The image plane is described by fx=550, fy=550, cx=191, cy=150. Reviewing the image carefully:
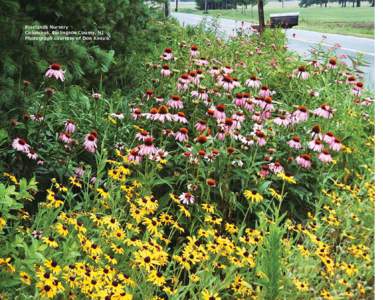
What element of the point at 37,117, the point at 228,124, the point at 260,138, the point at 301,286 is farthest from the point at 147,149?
the point at 301,286

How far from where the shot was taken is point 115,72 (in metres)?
4.77

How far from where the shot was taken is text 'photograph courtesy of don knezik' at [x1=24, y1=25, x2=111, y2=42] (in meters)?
3.57

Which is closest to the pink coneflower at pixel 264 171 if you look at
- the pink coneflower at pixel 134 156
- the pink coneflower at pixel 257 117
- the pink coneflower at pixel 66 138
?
the pink coneflower at pixel 257 117

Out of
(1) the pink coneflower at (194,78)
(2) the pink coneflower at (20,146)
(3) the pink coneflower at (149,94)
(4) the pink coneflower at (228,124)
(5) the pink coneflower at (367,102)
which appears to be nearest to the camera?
(2) the pink coneflower at (20,146)

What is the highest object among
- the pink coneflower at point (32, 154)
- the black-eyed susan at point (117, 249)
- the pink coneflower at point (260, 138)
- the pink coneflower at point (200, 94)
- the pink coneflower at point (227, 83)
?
the pink coneflower at point (227, 83)

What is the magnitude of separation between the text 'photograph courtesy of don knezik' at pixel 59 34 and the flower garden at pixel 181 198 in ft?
0.74

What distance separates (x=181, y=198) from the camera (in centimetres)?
286

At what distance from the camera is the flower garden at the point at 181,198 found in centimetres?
221

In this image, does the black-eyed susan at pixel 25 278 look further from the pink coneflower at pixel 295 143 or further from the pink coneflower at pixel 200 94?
the pink coneflower at pixel 200 94

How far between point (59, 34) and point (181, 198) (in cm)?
173

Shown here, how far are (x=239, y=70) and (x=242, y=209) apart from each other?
2.69m

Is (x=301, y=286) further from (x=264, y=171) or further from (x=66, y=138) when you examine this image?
(x=66, y=138)

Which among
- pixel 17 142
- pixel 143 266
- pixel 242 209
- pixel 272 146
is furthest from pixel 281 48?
pixel 143 266
